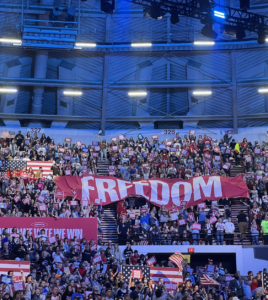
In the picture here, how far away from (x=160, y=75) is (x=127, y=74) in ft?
7.22

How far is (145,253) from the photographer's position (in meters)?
23.6

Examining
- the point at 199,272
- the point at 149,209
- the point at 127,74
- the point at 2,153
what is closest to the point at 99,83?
the point at 127,74

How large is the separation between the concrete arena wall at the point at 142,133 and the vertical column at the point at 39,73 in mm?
1547

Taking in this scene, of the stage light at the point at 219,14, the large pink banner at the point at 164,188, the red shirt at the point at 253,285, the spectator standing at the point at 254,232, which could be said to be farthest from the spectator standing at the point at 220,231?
the stage light at the point at 219,14

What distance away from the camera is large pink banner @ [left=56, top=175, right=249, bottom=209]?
26469 mm

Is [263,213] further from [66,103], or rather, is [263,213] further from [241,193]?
[66,103]

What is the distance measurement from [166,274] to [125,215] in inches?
252

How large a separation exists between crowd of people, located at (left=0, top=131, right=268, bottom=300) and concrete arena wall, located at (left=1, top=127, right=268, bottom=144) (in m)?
1.05

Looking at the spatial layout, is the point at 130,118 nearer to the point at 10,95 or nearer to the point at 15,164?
the point at 10,95

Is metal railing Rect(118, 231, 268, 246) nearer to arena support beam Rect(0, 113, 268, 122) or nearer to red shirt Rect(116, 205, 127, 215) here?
red shirt Rect(116, 205, 127, 215)

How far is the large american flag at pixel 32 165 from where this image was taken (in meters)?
27.6

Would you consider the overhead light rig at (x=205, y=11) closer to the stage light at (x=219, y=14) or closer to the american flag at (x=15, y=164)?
the stage light at (x=219, y=14)

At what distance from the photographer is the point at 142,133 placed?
115ft

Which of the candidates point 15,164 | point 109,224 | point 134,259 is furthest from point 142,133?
point 134,259
